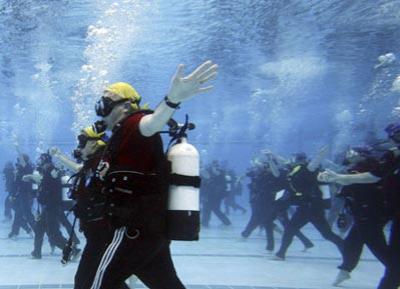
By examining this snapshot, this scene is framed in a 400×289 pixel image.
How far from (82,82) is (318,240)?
64.0 ft

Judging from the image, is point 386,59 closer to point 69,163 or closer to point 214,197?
point 214,197

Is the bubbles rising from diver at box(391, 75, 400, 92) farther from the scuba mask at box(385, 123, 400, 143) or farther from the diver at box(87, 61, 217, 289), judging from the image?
the diver at box(87, 61, 217, 289)

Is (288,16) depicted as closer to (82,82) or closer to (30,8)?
(30,8)

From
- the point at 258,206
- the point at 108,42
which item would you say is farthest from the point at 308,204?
the point at 108,42

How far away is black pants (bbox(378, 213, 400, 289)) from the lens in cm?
568

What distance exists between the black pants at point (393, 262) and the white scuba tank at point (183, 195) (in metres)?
3.32

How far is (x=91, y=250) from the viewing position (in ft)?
14.8

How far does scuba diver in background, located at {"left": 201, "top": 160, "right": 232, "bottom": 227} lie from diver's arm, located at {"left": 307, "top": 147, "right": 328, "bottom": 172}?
7.08 metres

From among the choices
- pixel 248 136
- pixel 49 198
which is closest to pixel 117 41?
pixel 49 198

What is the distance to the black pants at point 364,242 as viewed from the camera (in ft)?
22.1

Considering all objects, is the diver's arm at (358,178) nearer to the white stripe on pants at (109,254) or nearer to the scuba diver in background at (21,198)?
the white stripe on pants at (109,254)

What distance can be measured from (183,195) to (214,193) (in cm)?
1308

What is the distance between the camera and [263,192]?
12.7 m

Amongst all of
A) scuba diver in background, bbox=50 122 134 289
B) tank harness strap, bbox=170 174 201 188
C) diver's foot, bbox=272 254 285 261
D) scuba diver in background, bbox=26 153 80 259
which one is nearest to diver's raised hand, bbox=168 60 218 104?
tank harness strap, bbox=170 174 201 188
